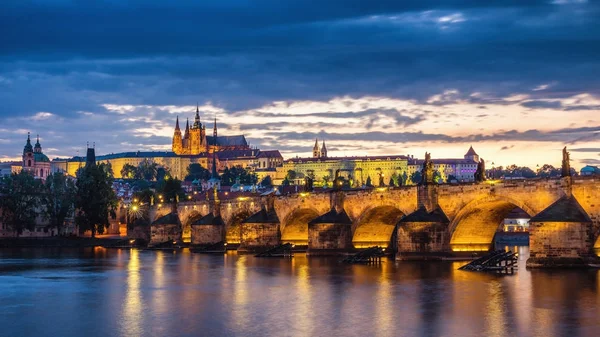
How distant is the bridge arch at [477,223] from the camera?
55.0 m

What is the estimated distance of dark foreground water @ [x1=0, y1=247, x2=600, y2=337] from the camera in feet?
96.7

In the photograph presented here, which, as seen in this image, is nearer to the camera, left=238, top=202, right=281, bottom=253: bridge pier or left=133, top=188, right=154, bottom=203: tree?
left=238, top=202, right=281, bottom=253: bridge pier

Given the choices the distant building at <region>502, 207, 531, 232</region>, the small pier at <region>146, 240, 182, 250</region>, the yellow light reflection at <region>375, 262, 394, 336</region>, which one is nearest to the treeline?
the small pier at <region>146, 240, 182, 250</region>

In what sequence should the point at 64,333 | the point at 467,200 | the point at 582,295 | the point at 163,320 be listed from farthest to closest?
the point at 467,200 < the point at 582,295 < the point at 163,320 < the point at 64,333

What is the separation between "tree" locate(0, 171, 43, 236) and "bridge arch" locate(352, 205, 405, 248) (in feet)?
183

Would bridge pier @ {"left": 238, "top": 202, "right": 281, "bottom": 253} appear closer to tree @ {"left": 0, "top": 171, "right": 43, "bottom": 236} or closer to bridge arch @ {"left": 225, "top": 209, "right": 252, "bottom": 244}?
bridge arch @ {"left": 225, "top": 209, "right": 252, "bottom": 244}

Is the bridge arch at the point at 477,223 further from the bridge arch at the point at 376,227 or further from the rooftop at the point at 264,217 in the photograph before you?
the rooftop at the point at 264,217

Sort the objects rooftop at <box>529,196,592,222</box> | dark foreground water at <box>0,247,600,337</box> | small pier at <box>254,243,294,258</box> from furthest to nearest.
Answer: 1. small pier at <box>254,243,294,258</box>
2. rooftop at <box>529,196,592,222</box>
3. dark foreground water at <box>0,247,600,337</box>

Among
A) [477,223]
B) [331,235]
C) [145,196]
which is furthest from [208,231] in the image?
[145,196]

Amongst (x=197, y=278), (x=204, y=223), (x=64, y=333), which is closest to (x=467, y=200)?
(x=197, y=278)

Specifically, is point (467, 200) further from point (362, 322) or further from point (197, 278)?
point (362, 322)

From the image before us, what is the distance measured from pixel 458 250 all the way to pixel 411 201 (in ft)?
17.0

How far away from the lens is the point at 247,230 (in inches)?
3034

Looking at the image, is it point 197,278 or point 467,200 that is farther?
point 467,200
